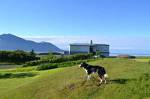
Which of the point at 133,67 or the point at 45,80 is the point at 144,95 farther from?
the point at 45,80

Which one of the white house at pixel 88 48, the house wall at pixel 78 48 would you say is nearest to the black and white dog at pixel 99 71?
the white house at pixel 88 48

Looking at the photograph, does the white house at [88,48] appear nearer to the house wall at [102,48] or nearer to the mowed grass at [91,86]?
the house wall at [102,48]

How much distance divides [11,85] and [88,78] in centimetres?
1041

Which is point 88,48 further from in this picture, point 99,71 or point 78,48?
A: point 99,71

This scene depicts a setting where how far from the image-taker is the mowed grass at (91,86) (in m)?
24.6

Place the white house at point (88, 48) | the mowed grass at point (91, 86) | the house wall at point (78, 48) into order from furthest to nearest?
the house wall at point (78, 48)
the white house at point (88, 48)
the mowed grass at point (91, 86)

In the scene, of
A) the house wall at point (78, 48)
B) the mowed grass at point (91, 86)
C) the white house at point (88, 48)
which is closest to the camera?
the mowed grass at point (91, 86)

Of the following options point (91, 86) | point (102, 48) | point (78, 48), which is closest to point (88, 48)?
point (102, 48)

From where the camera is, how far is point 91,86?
25953 mm

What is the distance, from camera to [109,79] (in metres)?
26.9

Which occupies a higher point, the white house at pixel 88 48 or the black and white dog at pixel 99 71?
the white house at pixel 88 48

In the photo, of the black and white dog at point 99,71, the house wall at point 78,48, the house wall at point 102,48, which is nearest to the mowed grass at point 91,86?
the black and white dog at point 99,71

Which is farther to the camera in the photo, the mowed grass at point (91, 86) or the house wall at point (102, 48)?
the house wall at point (102, 48)

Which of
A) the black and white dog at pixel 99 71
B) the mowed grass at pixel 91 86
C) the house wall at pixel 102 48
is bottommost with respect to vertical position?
the mowed grass at pixel 91 86
